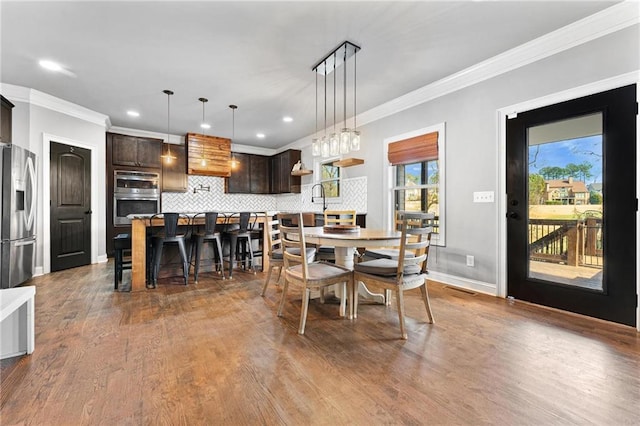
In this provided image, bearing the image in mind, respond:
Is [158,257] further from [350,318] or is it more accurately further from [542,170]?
[542,170]

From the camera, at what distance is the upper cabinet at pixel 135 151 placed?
541 centimetres

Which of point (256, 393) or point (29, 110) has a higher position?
point (29, 110)

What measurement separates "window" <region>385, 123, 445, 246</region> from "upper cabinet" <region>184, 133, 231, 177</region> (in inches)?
135

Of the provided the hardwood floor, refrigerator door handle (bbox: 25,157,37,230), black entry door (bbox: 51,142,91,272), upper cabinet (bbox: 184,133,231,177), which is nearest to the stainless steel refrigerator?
refrigerator door handle (bbox: 25,157,37,230)

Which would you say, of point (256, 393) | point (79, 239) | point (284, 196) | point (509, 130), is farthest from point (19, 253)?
point (509, 130)

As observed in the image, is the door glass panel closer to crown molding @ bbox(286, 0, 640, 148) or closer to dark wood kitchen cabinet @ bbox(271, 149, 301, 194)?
crown molding @ bbox(286, 0, 640, 148)

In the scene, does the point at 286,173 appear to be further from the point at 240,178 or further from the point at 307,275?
the point at 307,275

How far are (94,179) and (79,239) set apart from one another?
1.04 metres

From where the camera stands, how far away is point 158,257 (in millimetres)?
3424

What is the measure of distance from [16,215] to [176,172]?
2.89 metres

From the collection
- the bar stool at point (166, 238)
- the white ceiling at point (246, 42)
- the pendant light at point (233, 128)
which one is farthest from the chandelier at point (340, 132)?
the bar stool at point (166, 238)

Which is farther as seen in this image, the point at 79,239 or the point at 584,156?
the point at 79,239

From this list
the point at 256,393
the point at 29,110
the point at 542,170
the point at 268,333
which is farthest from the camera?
the point at 29,110

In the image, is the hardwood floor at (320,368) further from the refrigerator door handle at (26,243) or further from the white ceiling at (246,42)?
the white ceiling at (246,42)
